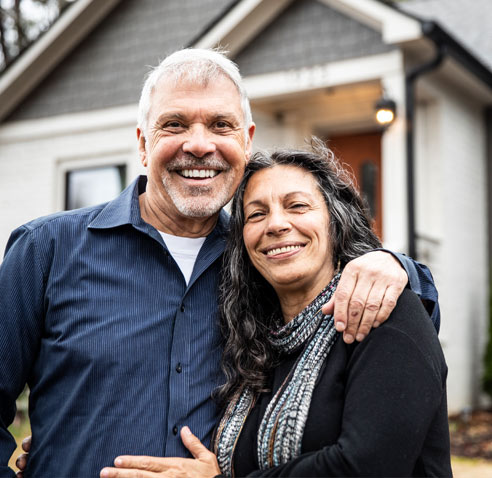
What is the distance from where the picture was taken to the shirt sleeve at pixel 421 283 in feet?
7.68

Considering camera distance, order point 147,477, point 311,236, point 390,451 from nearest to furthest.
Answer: point 390,451 → point 147,477 → point 311,236

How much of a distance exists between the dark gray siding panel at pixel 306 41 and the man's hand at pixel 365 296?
19.6ft

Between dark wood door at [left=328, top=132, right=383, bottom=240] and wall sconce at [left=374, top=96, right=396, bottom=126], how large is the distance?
6.64 feet

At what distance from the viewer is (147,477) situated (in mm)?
2363

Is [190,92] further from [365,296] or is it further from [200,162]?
[365,296]

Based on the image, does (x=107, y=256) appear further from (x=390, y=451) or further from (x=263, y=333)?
(x=390, y=451)

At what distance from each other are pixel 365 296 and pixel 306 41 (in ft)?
21.4

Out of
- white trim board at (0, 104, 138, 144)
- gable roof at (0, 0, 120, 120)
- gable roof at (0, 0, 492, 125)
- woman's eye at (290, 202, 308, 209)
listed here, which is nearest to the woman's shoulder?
woman's eye at (290, 202, 308, 209)

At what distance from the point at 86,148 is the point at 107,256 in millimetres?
7468

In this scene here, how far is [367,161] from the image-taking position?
30.8 ft

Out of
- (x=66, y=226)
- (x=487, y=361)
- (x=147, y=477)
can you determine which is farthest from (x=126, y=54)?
(x=147, y=477)

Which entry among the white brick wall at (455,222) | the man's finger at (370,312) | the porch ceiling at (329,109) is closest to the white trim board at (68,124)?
the porch ceiling at (329,109)

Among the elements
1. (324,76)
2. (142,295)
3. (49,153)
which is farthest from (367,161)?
(142,295)

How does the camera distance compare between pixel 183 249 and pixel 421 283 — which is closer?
pixel 421 283
